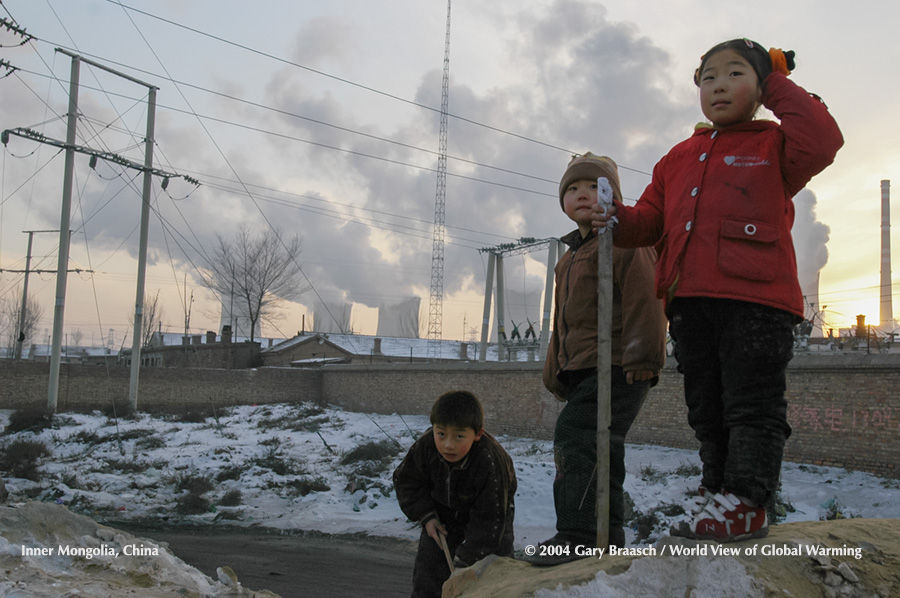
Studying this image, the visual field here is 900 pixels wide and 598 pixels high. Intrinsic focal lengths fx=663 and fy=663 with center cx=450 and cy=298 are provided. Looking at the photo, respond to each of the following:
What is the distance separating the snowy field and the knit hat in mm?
7219

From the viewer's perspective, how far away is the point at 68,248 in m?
20.7

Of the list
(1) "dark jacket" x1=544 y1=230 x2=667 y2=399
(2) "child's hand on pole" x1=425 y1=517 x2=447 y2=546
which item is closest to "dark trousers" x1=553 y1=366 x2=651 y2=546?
(1) "dark jacket" x1=544 y1=230 x2=667 y2=399

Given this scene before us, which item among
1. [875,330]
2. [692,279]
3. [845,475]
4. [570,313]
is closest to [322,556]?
[570,313]

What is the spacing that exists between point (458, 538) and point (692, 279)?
1.79m

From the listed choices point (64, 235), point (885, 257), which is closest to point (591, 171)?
point (64, 235)

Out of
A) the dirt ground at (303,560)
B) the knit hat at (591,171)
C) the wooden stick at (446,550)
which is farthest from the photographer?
the dirt ground at (303,560)

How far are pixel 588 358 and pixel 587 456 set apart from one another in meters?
0.41

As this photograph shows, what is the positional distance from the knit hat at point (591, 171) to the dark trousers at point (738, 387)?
684mm

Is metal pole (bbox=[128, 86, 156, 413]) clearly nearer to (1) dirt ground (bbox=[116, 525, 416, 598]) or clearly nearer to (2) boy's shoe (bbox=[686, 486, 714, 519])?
(1) dirt ground (bbox=[116, 525, 416, 598])

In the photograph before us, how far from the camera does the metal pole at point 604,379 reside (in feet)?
7.92

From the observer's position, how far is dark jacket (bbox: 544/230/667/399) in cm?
271

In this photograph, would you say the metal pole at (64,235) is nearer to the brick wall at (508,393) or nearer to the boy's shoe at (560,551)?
the brick wall at (508,393)

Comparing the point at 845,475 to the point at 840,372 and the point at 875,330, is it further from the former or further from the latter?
the point at 875,330

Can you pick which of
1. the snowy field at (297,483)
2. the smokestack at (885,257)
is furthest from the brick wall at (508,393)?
the smokestack at (885,257)
